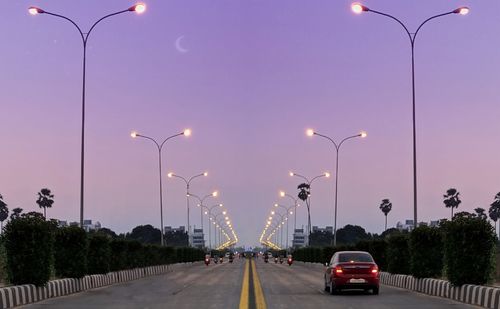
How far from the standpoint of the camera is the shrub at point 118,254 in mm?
46603

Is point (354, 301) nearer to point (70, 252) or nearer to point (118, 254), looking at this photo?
point (70, 252)

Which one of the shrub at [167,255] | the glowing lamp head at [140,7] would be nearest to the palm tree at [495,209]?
the shrub at [167,255]

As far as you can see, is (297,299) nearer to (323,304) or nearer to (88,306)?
(323,304)

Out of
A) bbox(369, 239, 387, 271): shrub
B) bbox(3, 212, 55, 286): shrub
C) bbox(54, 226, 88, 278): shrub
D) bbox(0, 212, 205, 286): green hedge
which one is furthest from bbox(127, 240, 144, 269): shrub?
bbox(3, 212, 55, 286): shrub

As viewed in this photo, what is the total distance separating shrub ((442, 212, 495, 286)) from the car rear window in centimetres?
339

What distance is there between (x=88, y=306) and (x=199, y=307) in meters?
3.60

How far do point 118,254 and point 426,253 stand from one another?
2167cm

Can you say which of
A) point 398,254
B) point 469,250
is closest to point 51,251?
point 469,250

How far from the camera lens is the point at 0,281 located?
3538 cm

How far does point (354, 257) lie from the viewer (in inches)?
1192

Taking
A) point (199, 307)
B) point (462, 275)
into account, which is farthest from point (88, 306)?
point (462, 275)

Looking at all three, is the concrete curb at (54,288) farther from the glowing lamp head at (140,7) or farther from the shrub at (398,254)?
the shrub at (398,254)

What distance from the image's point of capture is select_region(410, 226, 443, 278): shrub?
32.7 metres

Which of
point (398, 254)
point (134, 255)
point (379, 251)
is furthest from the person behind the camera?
point (134, 255)
